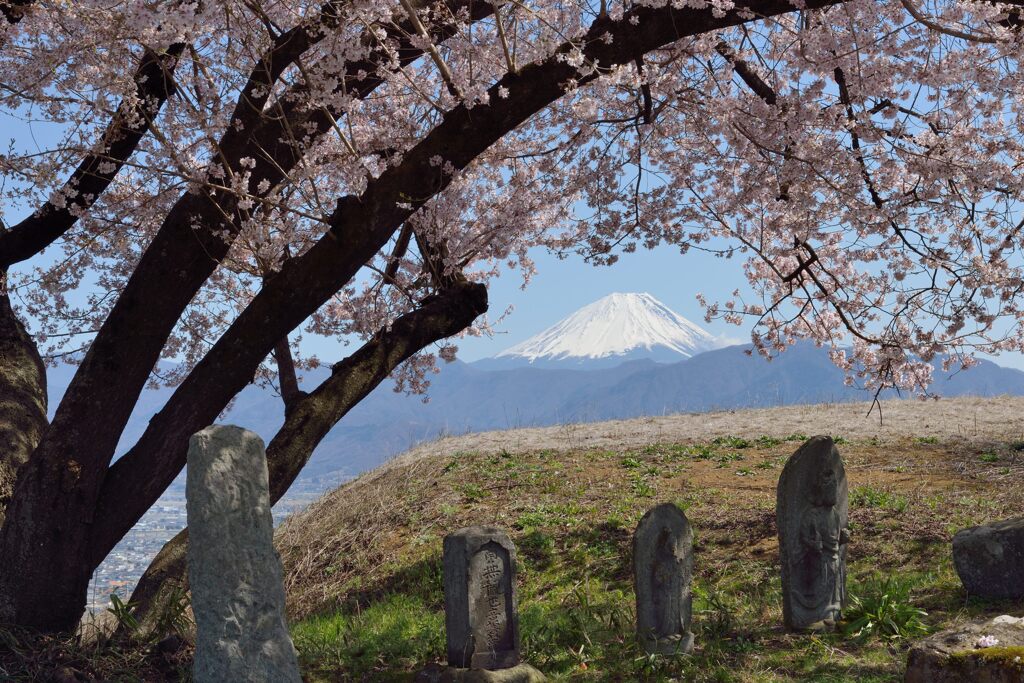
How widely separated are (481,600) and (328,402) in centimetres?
246

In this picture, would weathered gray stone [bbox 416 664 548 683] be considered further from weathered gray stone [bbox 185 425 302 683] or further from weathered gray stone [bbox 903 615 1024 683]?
weathered gray stone [bbox 903 615 1024 683]

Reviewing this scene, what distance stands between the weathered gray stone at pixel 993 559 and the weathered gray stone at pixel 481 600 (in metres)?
4.81

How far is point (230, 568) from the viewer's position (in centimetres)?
650

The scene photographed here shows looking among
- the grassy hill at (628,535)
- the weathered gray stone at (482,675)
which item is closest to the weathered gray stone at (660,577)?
the grassy hill at (628,535)

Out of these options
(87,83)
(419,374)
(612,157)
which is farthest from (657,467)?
(87,83)

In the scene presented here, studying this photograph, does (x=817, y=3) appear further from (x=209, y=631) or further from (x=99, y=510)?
(x=99, y=510)

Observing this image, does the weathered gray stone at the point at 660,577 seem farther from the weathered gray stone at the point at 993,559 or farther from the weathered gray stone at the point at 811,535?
the weathered gray stone at the point at 993,559

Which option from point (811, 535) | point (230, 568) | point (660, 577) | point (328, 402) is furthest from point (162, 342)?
point (811, 535)

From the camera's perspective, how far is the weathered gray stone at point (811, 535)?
8539mm

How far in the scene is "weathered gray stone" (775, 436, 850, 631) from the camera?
28.0ft

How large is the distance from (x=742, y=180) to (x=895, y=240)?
2082mm

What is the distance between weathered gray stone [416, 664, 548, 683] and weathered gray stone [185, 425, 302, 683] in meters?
1.74

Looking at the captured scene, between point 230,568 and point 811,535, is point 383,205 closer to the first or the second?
point 230,568

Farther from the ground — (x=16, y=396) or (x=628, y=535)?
(x=16, y=396)
